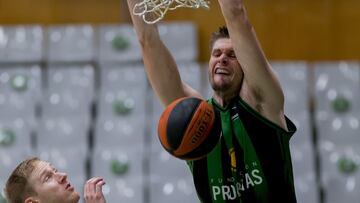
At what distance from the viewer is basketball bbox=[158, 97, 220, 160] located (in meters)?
3.55

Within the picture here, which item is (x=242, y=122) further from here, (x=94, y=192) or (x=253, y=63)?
(x=94, y=192)

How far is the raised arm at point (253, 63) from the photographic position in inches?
150

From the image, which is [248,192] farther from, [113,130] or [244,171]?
[113,130]

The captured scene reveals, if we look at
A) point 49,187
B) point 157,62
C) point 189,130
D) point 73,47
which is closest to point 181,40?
point 73,47

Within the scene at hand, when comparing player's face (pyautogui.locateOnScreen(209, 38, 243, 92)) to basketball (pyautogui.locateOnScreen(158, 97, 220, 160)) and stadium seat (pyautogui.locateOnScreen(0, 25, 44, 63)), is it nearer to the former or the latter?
basketball (pyautogui.locateOnScreen(158, 97, 220, 160))

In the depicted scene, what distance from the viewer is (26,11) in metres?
7.37

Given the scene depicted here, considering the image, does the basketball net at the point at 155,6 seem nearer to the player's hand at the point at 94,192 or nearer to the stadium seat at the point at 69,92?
the player's hand at the point at 94,192

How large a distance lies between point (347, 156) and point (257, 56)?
2863mm

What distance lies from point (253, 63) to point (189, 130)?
500mm

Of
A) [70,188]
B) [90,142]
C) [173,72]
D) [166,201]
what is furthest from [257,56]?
[90,142]

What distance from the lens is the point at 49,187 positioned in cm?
382

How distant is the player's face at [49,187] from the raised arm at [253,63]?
964 millimetres

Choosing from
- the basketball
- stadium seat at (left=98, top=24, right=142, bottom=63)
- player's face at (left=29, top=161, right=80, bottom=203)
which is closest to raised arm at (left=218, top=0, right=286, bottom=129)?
the basketball

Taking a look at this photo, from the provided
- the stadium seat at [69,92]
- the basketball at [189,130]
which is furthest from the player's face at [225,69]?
the stadium seat at [69,92]
